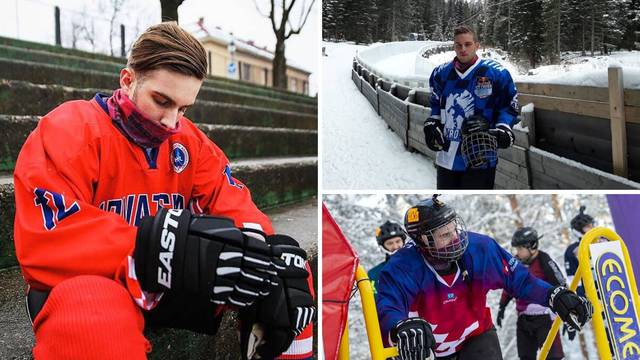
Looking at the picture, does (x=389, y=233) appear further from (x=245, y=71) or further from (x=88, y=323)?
(x=245, y=71)

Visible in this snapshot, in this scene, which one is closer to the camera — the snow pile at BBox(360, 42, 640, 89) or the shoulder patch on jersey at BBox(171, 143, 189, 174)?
the shoulder patch on jersey at BBox(171, 143, 189, 174)

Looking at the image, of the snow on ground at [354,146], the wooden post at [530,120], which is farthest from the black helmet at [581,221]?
the snow on ground at [354,146]

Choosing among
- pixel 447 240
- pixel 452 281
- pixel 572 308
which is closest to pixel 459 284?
pixel 452 281

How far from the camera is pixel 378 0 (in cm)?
258

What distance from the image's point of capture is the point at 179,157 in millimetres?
1339

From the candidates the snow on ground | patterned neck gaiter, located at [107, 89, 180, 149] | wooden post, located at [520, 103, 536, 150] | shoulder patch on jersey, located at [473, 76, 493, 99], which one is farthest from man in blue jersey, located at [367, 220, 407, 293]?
patterned neck gaiter, located at [107, 89, 180, 149]

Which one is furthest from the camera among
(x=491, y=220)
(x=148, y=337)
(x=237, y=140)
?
(x=491, y=220)

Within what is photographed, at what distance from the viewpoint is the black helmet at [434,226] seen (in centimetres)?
189

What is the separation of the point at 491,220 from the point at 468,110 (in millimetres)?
5120

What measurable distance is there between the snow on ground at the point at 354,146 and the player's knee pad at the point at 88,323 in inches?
66.8

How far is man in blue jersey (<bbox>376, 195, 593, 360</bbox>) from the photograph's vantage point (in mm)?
1889

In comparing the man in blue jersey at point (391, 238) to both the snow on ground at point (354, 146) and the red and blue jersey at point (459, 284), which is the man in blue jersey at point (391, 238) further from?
the red and blue jersey at point (459, 284)

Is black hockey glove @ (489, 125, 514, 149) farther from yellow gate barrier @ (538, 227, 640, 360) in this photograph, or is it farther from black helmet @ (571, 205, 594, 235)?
black helmet @ (571, 205, 594, 235)

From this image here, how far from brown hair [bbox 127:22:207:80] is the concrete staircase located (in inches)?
25.8
